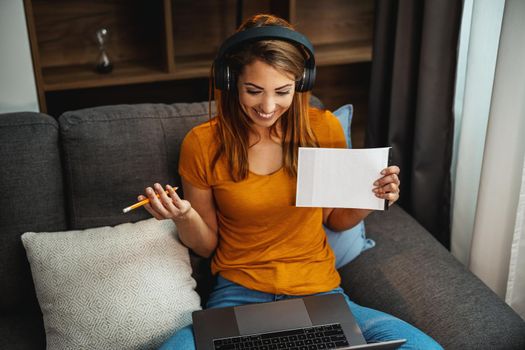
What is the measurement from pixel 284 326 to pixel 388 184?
0.40 m

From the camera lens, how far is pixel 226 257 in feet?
4.96

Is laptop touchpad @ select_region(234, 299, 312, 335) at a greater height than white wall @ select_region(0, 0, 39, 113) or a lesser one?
lesser

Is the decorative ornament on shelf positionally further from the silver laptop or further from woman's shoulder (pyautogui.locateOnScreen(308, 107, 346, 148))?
the silver laptop

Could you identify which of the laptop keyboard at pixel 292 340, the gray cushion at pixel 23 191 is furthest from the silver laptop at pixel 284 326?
the gray cushion at pixel 23 191

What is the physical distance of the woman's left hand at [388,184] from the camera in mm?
1309

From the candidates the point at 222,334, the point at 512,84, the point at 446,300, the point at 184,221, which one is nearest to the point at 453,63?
the point at 512,84

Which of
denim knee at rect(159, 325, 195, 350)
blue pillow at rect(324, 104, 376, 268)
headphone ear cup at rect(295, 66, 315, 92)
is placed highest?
headphone ear cup at rect(295, 66, 315, 92)

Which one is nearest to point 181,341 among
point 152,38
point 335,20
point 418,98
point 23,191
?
point 23,191

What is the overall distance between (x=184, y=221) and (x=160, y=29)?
3.12ft

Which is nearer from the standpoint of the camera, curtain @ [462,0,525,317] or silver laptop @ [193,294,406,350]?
silver laptop @ [193,294,406,350]

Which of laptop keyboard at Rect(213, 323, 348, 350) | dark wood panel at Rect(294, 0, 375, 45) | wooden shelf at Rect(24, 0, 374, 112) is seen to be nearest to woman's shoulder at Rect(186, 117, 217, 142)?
laptop keyboard at Rect(213, 323, 348, 350)

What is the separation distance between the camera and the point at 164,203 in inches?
49.0

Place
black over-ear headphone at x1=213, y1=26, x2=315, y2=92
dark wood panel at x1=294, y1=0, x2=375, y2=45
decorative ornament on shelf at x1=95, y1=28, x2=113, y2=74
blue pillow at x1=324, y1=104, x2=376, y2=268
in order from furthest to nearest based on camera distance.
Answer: dark wood panel at x1=294, y1=0, x2=375, y2=45
decorative ornament on shelf at x1=95, y1=28, x2=113, y2=74
blue pillow at x1=324, y1=104, x2=376, y2=268
black over-ear headphone at x1=213, y1=26, x2=315, y2=92

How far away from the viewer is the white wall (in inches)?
70.0
